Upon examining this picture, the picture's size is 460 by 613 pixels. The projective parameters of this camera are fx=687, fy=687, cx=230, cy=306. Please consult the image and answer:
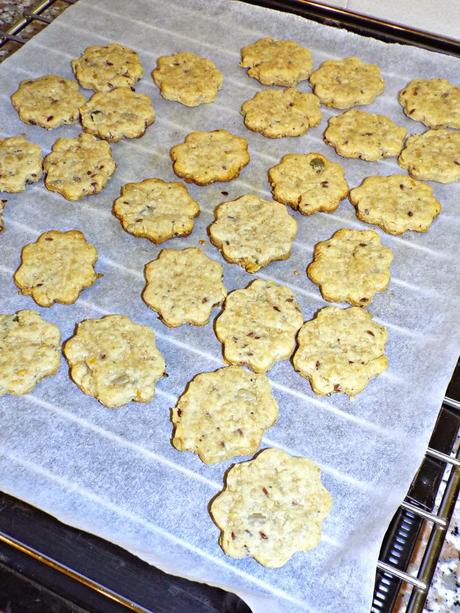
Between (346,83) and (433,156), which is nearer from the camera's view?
(433,156)

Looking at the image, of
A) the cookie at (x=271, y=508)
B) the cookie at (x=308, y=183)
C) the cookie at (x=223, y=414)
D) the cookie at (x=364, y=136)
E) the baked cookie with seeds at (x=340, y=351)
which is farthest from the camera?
the cookie at (x=364, y=136)

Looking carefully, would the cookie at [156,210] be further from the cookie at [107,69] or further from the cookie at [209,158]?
the cookie at [107,69]

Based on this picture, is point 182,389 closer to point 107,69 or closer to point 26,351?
point 26,351

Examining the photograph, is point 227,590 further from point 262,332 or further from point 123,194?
point 123,194

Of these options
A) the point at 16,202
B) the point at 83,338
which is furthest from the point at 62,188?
the point at 83,338

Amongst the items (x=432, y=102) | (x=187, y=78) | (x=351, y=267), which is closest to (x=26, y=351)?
(x=351, y=267)

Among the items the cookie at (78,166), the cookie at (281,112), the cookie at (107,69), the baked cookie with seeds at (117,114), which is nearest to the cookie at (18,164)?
the cookie at (78,166)
